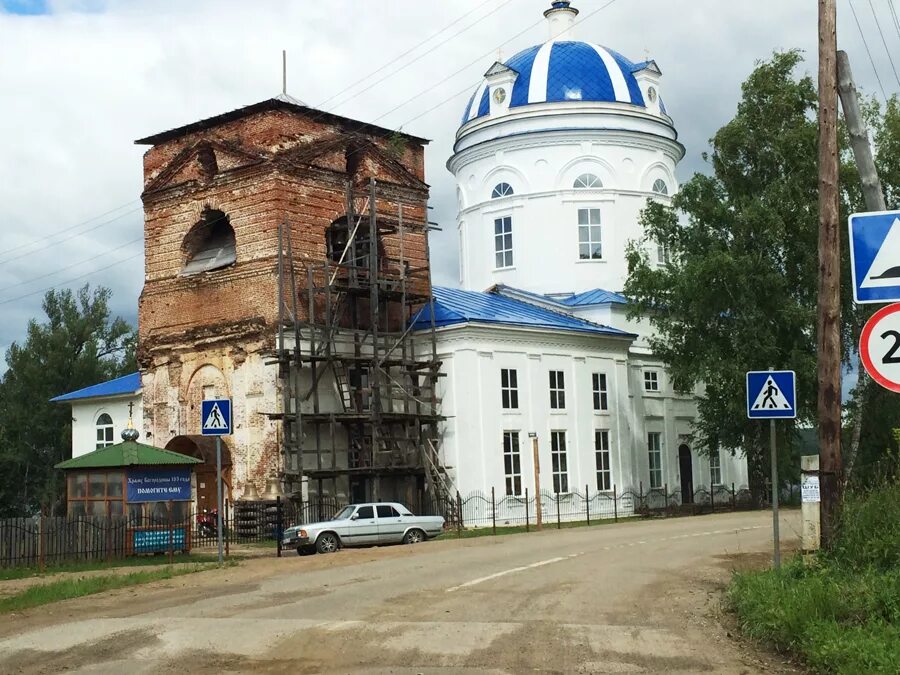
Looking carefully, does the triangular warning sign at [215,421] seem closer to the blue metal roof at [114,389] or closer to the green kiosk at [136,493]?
the green kiosk at [136,493]

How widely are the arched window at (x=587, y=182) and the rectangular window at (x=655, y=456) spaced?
413 inches

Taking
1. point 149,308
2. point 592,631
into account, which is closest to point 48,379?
point 149,308

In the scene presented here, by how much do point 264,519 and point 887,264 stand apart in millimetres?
27358

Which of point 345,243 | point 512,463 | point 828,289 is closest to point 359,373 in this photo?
point 345,243

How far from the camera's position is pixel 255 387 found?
36.3 metres

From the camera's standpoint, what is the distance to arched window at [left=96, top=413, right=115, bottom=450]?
44969mm

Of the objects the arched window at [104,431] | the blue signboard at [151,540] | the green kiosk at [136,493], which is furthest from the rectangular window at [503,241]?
the blue signboard at [151,540]

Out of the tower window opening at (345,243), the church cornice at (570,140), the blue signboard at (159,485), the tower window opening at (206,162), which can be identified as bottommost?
the blue signboard at (159,485)

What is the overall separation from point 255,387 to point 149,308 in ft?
21.4

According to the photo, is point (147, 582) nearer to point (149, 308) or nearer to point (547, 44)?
point (149, 308)

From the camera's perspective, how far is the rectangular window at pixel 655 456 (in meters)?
44.7

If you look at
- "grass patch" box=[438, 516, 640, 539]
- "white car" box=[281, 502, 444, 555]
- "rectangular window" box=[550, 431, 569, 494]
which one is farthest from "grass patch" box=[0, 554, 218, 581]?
"rectangular window" box=[550, 431, 569, 494]

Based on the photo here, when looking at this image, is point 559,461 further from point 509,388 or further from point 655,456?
point 655,456

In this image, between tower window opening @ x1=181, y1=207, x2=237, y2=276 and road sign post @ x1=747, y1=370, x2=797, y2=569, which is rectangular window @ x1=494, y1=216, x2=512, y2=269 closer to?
tower window opening @ x1=181, y1=207, x2=237, y2=276
